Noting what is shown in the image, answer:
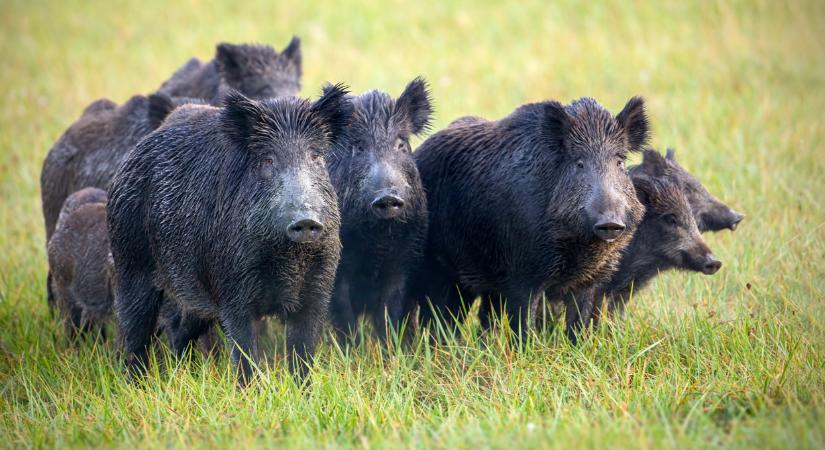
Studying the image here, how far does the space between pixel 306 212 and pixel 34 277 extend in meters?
3.87

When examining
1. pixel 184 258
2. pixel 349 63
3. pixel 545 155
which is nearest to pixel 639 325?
pixel 545 155

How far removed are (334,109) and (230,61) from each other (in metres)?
3.28

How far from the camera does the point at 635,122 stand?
6.09 metres

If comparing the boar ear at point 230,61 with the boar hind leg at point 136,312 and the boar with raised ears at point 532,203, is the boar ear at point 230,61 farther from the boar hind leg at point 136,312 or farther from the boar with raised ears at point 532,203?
the boar hind leg at point 136,312

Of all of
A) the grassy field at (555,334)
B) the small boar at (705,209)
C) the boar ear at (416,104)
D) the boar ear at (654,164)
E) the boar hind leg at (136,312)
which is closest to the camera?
the grassy field at (555,334)

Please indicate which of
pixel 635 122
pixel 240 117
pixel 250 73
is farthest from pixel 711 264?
pixel 250 73

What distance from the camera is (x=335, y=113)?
5512 millimetres

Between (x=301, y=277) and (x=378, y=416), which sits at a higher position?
(x=301, y=277)

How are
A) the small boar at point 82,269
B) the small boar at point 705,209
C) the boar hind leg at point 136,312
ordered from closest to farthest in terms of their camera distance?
the boar hind leg at point 136,312
the small boar at point 705,209
the small boar at point 82,269

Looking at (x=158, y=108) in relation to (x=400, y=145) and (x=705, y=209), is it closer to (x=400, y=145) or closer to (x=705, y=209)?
(x=400, y=145)

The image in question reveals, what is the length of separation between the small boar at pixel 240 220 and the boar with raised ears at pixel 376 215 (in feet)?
1.70

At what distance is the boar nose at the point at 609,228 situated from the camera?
5.51 meters

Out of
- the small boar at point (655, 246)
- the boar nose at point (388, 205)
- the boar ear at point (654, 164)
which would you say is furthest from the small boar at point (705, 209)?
the boar nose at point (388, 205)

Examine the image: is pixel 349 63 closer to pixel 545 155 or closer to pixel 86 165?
pixel 86 165
